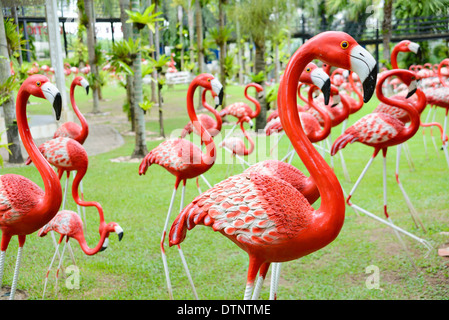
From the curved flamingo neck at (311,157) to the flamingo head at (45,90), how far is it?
1190mm

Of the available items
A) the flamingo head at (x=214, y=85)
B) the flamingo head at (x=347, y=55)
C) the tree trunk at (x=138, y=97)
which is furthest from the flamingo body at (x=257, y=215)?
the tree trunk at (x=138, y=97)

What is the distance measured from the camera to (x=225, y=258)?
150 inches

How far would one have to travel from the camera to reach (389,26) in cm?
845

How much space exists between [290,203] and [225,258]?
2107mm

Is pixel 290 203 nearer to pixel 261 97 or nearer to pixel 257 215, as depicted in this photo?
pixel 257 215

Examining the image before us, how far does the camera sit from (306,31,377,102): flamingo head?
1663 mm

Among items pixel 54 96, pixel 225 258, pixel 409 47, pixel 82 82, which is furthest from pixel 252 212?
pixel 409 47

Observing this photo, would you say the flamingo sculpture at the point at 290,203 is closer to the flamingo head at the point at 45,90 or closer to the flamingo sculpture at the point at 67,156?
Result: the flamingo head at the point at 45,90

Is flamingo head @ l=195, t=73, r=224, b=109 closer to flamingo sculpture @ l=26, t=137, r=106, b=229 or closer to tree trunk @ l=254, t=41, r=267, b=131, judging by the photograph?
flamingo sculpture @ l=26, t=137, r=106, b=229

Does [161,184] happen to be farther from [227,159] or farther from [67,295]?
[67,295]

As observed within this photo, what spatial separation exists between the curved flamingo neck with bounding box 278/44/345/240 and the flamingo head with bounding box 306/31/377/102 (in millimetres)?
43
